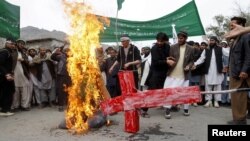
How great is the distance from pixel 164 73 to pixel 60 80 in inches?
138

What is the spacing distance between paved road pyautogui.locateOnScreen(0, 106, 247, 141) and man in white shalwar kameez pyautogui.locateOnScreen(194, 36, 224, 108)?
3.53ft

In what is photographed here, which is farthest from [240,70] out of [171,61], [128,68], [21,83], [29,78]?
[29,78]

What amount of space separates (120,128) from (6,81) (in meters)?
4.10

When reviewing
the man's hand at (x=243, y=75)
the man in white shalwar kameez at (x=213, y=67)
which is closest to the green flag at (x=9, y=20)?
the man in white shalwar kameez at (x=213, y=67)

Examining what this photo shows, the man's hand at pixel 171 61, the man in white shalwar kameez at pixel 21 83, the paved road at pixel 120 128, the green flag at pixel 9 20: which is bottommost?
the paved road at pixel 120 128

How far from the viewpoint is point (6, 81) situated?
9.27m

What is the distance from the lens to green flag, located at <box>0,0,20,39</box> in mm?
9883

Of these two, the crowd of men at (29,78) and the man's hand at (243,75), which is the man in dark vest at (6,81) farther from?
the man's hand at (243,75)

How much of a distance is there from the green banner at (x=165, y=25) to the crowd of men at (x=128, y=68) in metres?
0.66

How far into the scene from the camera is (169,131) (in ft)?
21.6

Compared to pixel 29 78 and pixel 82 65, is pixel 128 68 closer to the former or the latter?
pixel 82 65

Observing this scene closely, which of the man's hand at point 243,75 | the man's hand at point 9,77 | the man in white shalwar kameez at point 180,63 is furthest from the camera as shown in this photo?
the man's hand at point 9,77

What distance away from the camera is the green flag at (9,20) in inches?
389

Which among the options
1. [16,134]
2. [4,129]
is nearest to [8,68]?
[4,129]
